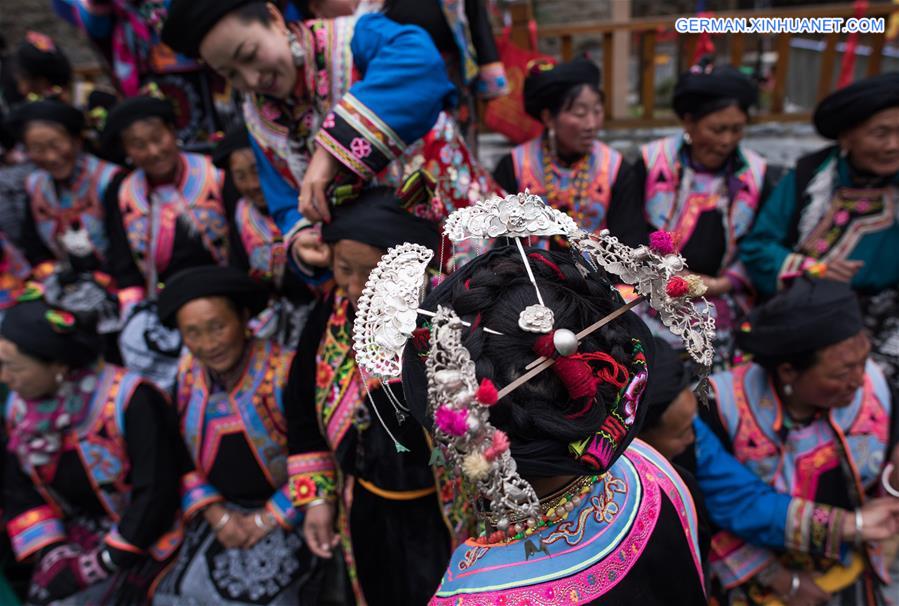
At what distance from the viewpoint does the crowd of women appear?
1.17 m

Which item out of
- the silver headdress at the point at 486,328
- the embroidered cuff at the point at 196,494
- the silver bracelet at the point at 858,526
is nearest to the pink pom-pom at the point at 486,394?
the silver headdress at the point at 486,328

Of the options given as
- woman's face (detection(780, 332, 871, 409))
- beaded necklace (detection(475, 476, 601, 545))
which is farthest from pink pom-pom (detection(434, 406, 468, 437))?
woman's face (detection(780, 332, 871, 409))

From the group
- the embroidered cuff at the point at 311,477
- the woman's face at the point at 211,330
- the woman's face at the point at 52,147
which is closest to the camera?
the embroidered cuff at the point at 311,477

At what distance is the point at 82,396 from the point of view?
2893 millimetres

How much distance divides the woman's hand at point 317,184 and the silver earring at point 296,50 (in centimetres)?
43

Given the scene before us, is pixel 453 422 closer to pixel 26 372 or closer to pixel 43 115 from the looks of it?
pixel 26 372

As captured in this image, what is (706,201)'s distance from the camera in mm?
3467

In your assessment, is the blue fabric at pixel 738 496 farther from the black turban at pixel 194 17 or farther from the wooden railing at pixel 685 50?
the wooden railing at pixel 685 50

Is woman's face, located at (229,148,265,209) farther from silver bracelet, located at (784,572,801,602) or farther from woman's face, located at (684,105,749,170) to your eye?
silver bracelet, located at (784,572,801,602)

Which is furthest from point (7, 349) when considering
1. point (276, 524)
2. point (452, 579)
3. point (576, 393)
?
point (576, 393)

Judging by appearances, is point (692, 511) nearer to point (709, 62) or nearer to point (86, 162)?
point (709, 62)

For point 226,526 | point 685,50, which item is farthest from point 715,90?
point 685,50

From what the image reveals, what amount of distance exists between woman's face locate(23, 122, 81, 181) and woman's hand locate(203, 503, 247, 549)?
8.87ft

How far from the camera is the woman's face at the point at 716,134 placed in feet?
10.9
